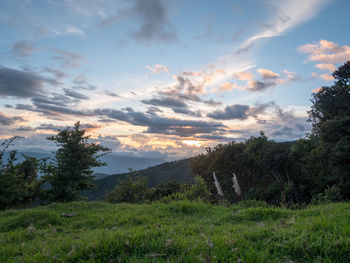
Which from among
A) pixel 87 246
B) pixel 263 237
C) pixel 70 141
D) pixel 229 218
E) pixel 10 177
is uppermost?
pixel 70 141

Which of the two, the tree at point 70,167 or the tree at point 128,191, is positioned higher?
the tree at point 70,167

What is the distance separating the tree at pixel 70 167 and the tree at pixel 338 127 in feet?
70.0

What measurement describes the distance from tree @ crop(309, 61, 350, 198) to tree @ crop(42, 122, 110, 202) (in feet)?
70.0

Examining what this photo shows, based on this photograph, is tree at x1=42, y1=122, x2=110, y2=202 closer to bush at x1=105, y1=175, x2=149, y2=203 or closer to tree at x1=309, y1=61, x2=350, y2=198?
bush at x1=105, y1=175, x2=149, y2=203

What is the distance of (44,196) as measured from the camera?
1543 centimetres

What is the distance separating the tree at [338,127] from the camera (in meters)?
20.5

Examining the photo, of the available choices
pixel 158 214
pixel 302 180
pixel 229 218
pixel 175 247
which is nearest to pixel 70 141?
pixel 158 214

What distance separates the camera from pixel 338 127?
21031mm

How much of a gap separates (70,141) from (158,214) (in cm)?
990

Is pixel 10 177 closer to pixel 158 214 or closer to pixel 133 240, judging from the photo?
pixel 158 214

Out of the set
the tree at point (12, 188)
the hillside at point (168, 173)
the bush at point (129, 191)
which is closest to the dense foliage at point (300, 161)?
the bush at point (129, 191)

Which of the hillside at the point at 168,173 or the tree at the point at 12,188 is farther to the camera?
the hillside at the point at 168,173

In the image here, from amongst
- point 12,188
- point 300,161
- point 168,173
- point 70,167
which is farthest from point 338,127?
point 168,173

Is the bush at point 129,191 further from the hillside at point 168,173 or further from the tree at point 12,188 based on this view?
the hillside at point 168,173
